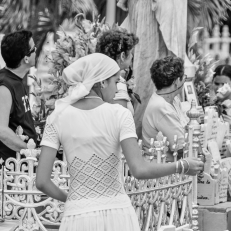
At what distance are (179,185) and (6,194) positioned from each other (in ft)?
4.10

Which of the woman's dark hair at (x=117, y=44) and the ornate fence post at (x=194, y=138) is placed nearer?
the ornate fence post at (x=194, y=138)

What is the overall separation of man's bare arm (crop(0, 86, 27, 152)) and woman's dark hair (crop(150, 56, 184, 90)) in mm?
1228

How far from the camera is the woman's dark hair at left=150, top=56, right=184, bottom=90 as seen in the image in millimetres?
5691

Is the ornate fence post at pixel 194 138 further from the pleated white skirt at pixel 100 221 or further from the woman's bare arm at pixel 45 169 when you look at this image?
the woman's bare arm at pixel 45 169

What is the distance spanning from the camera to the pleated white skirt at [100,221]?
3535 millimetres

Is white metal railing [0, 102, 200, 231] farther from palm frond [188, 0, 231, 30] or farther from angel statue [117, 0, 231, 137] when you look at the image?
palm frond [188, 0, 231, 30]

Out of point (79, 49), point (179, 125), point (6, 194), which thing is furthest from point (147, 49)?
point (6, 194)

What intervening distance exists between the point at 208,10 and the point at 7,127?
802 cm

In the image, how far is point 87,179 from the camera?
11.8 feet

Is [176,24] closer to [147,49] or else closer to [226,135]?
[147,49]

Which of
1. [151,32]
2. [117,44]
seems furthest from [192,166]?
[151,32]

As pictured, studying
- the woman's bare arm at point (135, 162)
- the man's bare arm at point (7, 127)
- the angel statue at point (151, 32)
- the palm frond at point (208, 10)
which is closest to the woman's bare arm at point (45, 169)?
A: the woman's bare arm at point (135, 162)

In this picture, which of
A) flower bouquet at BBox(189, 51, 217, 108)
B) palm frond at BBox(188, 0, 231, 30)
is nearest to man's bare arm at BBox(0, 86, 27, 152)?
flower bouquet at BBox(189, 51, 217, 108)

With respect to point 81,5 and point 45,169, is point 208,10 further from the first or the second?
point 45,169
